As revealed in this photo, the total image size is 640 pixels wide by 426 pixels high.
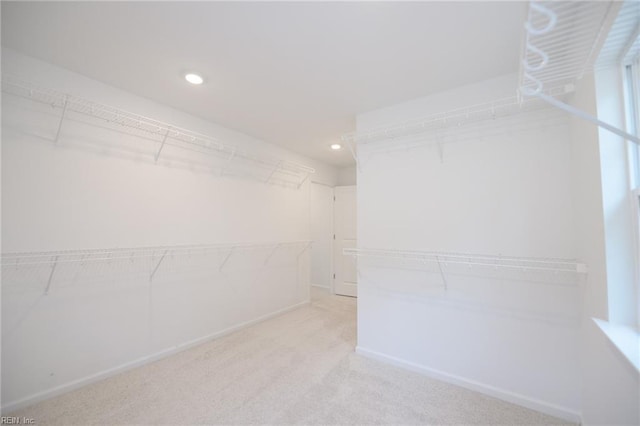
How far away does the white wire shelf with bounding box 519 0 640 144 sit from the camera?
0.78 metres

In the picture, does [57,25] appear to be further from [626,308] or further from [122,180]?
[626,308]

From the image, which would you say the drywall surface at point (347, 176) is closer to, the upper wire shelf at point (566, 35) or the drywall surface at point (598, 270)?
the drywall surface at point (598, 270)

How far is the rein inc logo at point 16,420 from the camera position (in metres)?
1.62

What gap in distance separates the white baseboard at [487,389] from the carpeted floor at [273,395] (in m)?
0.05

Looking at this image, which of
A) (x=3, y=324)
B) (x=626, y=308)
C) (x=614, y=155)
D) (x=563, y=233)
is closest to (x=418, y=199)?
(x=563, y=233)

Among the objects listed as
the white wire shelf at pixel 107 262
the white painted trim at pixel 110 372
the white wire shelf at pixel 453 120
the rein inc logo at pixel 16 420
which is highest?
the white wire shelf at pixel 453 120

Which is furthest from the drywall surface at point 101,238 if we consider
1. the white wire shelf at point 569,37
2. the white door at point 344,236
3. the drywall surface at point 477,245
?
the white wire shelf at point 569,37

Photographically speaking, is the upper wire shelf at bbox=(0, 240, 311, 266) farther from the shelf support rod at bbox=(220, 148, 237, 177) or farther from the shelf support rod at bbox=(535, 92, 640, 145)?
the shelf support rod at bbox=(535, 92, 640, 145)

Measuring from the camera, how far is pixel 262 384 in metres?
2.04

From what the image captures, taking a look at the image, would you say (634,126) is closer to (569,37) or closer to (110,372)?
(569,37)

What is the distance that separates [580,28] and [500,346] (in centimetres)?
197

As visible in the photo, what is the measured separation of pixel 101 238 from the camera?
213cm

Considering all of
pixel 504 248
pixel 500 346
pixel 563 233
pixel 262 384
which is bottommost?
pixel 262 384

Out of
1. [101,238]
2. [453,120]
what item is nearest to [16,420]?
[101,238]
